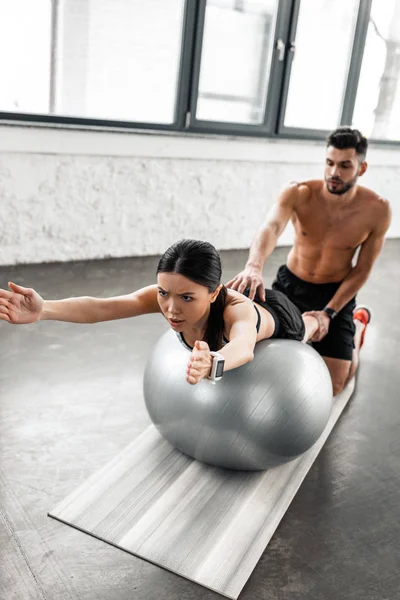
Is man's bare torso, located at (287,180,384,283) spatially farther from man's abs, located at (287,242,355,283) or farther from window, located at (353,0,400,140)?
window, located at (353,0,400,140)

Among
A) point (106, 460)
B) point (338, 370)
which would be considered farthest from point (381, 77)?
point (106, 460)

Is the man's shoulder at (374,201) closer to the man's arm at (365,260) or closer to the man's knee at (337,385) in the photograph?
the man's arm at (365,260)

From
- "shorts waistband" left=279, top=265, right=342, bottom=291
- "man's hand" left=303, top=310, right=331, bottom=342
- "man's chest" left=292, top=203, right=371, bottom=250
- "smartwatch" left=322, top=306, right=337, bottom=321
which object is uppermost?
"man's chest" left=292, top=203, right=371, bottom=250

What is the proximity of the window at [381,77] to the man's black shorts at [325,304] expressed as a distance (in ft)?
11.6

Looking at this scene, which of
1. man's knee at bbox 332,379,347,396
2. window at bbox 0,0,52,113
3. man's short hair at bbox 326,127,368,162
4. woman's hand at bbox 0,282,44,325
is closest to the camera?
woman's hand at bbox 0,282,44,325

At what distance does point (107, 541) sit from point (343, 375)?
147 centimetres

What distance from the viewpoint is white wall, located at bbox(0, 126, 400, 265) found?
4090 mm

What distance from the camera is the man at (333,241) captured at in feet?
8.68

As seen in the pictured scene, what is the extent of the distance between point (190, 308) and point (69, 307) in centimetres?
35

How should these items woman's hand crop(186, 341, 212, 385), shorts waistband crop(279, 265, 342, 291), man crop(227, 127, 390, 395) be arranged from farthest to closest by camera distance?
1. shorts waistband crop(279, 265, 342, 291)
2. man crop(227, 127, 390, 395)
3. woman's hand crop(186, 341, 212, 385)

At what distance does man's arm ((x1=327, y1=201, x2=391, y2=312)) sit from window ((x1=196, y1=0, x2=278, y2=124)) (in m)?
2.44

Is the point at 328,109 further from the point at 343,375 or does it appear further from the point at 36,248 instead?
the point at 343,375

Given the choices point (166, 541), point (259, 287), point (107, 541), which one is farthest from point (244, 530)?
point (259, 287)

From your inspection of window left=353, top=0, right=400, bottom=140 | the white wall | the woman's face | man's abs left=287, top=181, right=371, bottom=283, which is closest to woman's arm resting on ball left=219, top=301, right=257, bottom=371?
the woman's face
